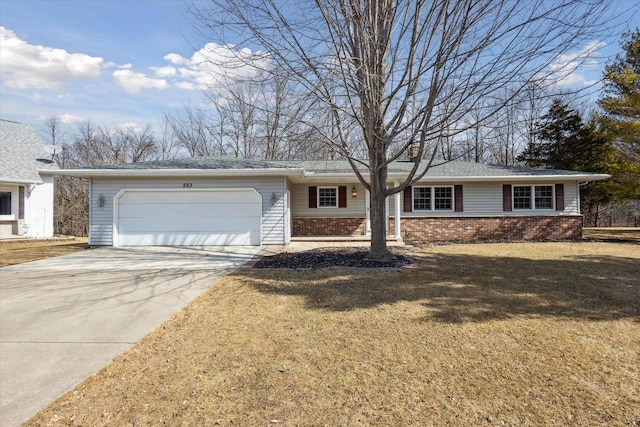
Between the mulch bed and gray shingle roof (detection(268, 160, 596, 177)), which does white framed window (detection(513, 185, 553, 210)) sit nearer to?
gray shingle roof (detection(268, 160, 596, 177))

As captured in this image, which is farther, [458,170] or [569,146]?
[569,146]

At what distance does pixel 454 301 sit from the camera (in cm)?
489

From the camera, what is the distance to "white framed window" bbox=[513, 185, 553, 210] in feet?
47.1

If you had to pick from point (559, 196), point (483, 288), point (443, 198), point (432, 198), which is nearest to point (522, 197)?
point (559, 196)

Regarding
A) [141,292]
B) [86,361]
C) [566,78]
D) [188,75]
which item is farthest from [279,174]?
[86,361]

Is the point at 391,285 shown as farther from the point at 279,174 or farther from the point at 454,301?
the point at 279,174

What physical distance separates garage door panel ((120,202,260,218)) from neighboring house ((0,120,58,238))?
21.0 ft

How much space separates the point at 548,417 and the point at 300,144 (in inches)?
293

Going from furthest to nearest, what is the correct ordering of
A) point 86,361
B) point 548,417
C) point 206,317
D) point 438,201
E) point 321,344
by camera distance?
point 438,201 → point 206,317 → point 321,344 → point 86,361 → point 548,417

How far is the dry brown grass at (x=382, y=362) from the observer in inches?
93.4

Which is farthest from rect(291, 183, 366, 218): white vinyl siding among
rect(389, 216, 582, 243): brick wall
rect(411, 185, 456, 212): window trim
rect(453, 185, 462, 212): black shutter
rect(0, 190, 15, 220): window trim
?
rect(0, 190, 15, 220): window trim

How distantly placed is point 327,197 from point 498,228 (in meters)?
7.13

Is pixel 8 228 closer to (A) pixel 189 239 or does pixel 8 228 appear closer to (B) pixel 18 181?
(B) pixel 18 181

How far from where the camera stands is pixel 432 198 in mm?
14531
